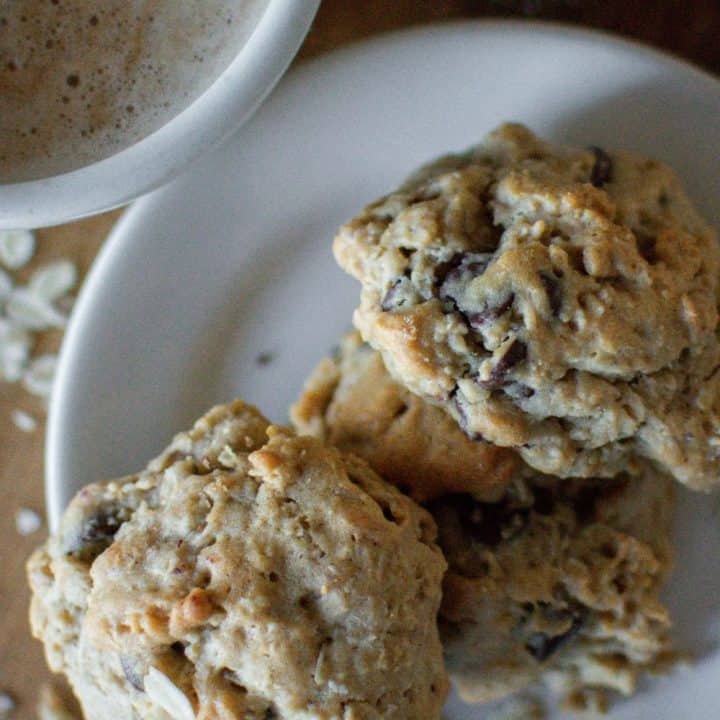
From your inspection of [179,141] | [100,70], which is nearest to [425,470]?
[179,141]

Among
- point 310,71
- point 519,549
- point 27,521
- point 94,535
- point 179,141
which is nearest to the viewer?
point 179,141

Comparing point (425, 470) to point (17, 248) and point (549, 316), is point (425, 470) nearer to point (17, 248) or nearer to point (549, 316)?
point (549, 316)

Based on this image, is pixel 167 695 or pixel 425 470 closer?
pixel 167 695

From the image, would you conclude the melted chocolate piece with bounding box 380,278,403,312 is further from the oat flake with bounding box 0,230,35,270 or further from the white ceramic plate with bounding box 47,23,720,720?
the oat flake with bounding box 0,230,35,270

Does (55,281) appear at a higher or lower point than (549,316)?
lower

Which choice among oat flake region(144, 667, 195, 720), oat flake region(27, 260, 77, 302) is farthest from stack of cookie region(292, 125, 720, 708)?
oat flake region(27, 260, 77, 302)

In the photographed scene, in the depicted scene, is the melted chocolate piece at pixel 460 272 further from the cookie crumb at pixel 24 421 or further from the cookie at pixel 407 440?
the cookie crumb at pixel 24 421

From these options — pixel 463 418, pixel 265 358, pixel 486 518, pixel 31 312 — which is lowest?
pixel 31 312
